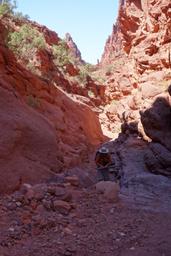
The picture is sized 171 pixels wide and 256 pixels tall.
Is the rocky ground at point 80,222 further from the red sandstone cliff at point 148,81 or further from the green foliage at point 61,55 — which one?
the green foliage at point 61,55

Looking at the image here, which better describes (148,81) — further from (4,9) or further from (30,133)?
(30,133)

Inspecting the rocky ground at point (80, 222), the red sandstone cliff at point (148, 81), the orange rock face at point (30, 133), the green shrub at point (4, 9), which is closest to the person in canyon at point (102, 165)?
the orange rock face at point (30, 133)

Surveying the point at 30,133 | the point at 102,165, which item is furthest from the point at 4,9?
the point at 102,165

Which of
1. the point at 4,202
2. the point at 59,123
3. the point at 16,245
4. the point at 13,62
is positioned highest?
the point at 13,62

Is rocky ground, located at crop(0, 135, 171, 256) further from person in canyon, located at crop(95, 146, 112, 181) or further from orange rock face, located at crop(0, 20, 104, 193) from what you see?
person in canyon, located at crop(95, 146, 112, 181)

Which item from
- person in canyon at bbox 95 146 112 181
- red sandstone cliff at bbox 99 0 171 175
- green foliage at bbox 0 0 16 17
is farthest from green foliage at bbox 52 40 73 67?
person in canyon at bbox 95 146 112 181

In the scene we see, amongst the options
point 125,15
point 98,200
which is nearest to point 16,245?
point 98,200

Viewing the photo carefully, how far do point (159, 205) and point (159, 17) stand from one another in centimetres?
1538

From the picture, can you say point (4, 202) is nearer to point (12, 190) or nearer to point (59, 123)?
point (12, 190)

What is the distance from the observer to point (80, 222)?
21.6 ft

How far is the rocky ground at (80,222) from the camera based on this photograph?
18.5ft

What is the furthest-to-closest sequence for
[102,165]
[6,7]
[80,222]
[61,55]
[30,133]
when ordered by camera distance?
1. [61,55]
2. [6,7]
3. [102,165]
4. [30,133]
5. [80,222]

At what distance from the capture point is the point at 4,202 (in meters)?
6.77

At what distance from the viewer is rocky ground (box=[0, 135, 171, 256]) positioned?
565cm
